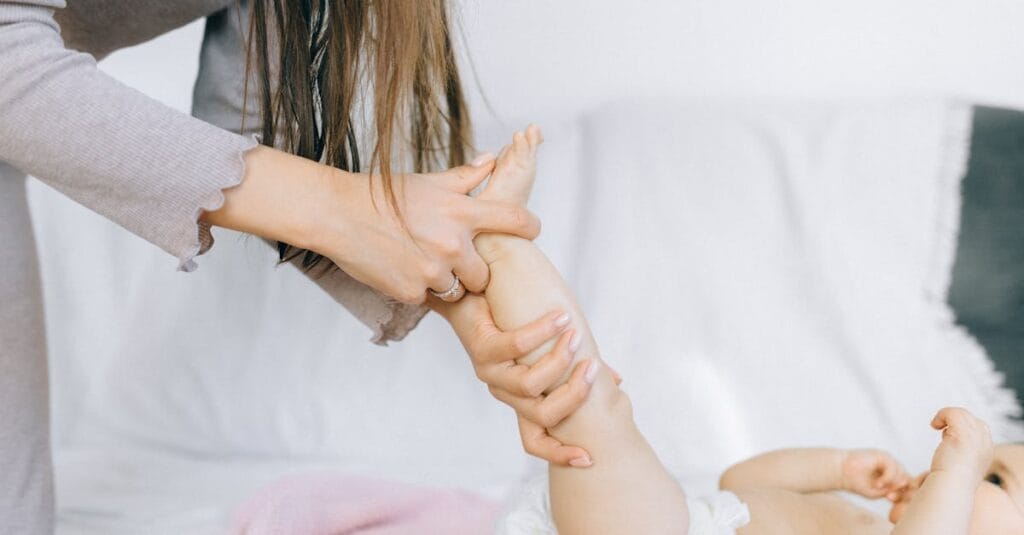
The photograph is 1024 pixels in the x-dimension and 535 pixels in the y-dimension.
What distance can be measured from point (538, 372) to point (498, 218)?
14 centimetres

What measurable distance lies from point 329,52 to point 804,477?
27.5 inches

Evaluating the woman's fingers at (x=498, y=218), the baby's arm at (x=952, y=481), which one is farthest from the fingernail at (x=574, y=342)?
the baby's arm at (x=952, y=481)

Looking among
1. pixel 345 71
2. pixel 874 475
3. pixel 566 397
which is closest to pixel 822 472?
pixel 874 475

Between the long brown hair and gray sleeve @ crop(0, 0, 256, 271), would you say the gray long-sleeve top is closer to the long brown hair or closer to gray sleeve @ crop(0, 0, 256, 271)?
gray sleeve @ crop(0, 0, 256, 271)

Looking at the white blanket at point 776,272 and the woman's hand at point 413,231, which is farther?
the white blanket at point 776,272

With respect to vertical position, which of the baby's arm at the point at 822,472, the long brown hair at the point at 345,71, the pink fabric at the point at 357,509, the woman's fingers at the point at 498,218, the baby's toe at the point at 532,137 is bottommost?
the pink fabric at the point at 357,509

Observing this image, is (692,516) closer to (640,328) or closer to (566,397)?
(566,397)

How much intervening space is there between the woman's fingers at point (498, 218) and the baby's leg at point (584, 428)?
1cm

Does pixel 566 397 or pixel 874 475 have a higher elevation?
pixel 566 397

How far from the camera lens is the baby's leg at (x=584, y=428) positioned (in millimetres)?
884

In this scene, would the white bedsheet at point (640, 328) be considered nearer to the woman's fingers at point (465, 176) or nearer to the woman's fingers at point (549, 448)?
the woman's fingers at point (549, 448)

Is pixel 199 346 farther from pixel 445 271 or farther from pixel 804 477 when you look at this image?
pixel 804 477

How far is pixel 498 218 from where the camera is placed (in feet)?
2.90

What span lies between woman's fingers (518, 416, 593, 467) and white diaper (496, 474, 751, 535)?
0.37 feet
